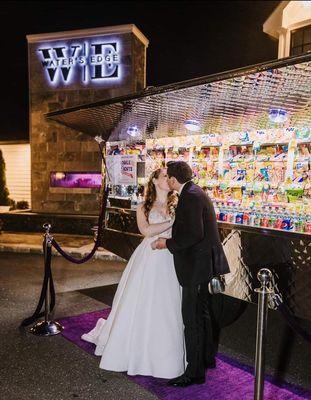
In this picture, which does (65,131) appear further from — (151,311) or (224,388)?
(224,388)

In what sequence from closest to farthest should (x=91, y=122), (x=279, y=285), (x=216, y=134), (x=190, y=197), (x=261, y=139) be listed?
(x=190, y=197)
(x=279, y=285)
(x=261, y=139)
(x=216, y=134)
(x=91, y=122)

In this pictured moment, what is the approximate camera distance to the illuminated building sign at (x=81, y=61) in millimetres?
12398

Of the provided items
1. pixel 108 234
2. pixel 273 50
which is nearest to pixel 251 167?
pixel 108 234

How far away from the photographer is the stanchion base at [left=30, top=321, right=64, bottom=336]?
4887 millimetres

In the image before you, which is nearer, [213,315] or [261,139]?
[261,139]

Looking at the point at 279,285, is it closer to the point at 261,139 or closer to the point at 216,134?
the point at 261,139

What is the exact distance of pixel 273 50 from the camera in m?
14.6

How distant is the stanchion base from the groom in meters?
1.87

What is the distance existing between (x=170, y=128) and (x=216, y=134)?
0.70m

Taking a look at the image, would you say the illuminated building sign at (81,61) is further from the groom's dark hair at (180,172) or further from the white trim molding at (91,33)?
the groom's dark hair at (180,172)

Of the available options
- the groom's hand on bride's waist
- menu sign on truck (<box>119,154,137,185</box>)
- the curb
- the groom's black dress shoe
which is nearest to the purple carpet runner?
the groom's black dress shoe

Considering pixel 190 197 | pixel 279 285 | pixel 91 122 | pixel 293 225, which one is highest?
pixel 91 122

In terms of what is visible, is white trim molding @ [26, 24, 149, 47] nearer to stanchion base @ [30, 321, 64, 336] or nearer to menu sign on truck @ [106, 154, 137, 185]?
menu sign on truck @ [106, 154, 137, 185]

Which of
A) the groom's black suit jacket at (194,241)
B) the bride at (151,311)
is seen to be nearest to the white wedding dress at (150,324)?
the bride at (151,311)
